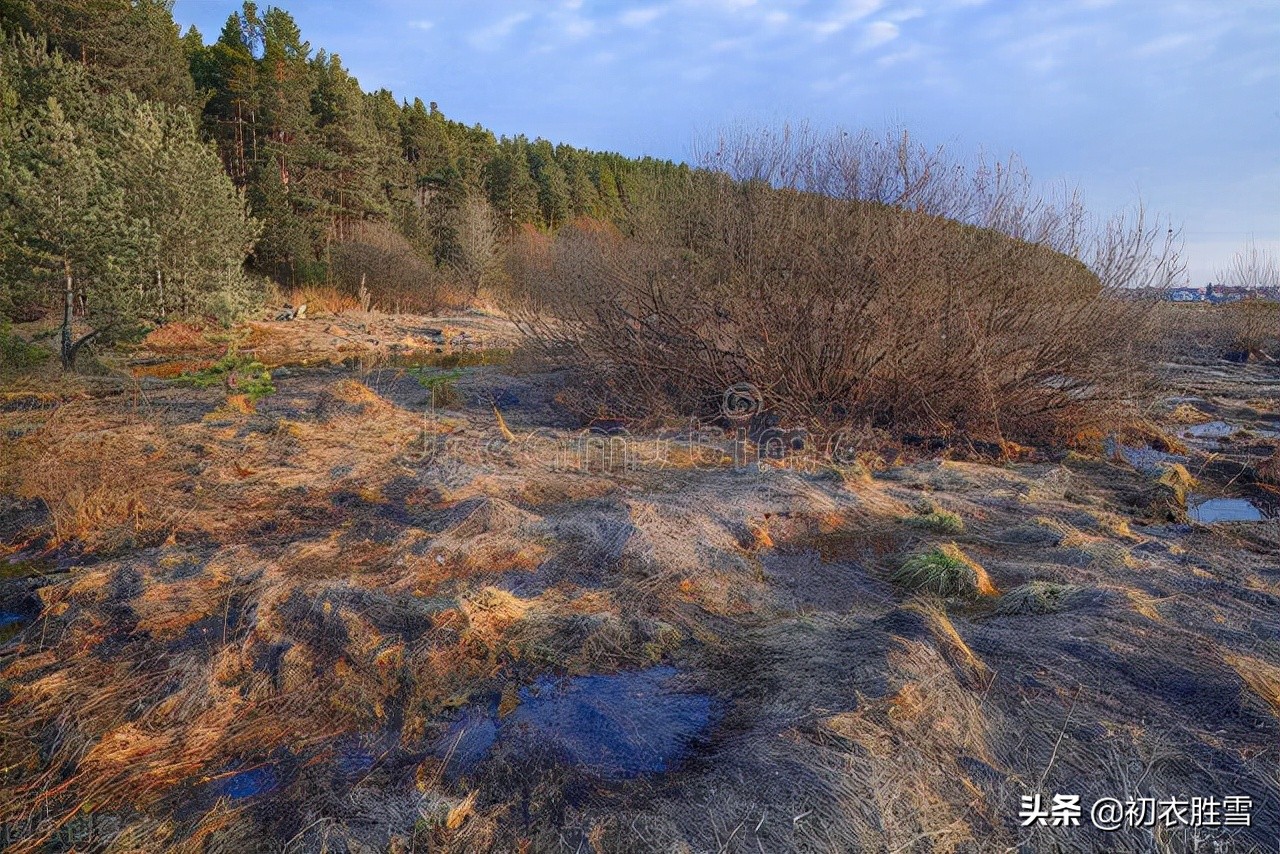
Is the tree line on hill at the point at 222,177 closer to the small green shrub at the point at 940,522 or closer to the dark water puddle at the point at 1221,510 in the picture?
the small green shrub at the point at 940,522

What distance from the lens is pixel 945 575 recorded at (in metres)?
4.76

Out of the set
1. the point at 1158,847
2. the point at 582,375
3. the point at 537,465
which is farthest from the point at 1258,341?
the point at 1158,847

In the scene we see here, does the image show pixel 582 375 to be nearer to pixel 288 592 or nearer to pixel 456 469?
pixel 456 469

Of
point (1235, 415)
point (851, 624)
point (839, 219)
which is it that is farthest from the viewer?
point (1235, 415)

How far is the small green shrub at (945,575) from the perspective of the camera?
4711mm

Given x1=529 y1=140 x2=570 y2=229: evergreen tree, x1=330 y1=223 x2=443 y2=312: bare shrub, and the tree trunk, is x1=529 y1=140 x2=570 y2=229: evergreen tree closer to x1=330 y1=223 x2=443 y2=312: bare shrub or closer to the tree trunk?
x1=330 y1=223 x2=443 y2=312: bare shrub

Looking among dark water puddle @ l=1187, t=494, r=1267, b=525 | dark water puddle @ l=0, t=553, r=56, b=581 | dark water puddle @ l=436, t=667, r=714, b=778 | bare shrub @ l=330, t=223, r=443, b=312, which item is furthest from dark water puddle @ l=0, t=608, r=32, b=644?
bare shrub @ l=330, t=223, r=443, b=312

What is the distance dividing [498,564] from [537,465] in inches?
103

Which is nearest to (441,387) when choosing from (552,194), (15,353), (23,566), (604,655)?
(15,353)

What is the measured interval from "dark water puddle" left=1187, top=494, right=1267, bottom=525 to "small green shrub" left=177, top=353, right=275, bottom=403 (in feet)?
33.9

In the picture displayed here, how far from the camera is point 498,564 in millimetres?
4895

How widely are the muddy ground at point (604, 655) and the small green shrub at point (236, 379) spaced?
2502 millimetres

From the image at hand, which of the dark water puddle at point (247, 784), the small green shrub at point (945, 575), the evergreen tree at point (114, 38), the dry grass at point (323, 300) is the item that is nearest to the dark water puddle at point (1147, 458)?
the small green shrub at point (945, 575)

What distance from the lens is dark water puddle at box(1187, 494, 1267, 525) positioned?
6602 mm
